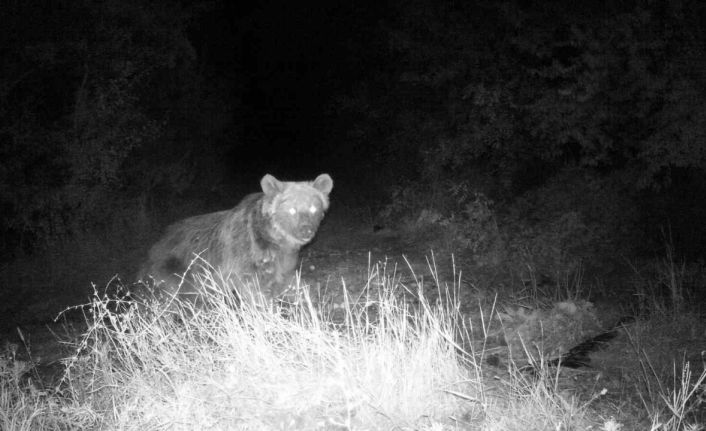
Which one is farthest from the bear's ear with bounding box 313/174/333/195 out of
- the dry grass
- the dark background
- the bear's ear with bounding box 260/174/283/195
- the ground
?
the dark background

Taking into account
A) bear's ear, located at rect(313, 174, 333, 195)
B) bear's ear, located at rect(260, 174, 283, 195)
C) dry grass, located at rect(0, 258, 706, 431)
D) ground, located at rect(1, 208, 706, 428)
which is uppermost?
bear's ear, located at rect(260, 174, 283, 195)

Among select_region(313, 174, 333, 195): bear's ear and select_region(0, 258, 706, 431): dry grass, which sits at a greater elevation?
select_region(313, 174, 333, 195): bear's ear

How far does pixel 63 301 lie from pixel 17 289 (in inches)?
44.8

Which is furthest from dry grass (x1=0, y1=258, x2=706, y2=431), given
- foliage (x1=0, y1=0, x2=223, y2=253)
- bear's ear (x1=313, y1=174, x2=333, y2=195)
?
foliage (x1=0, y1=0, x2=223, y2=253)

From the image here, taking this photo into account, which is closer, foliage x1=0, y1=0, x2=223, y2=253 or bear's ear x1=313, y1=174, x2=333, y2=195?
bear's ear x1=313, y1=174, x2=333, y2=195

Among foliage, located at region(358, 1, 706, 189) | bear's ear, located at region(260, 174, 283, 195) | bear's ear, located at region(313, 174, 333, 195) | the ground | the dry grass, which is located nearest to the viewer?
the dry grass

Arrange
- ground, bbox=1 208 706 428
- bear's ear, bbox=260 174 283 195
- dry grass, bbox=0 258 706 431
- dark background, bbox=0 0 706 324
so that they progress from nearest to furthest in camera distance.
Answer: dry grass, bbox=0 258 706 431, ground, bbox=1 208 706 428, bear's ear, bbox=260 174 283 195, dark background, bbox=0 0 706 324

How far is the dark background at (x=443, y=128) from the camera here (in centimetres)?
773

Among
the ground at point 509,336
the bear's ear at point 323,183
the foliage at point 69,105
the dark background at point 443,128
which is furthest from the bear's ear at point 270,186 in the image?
the foliage at point 69,105

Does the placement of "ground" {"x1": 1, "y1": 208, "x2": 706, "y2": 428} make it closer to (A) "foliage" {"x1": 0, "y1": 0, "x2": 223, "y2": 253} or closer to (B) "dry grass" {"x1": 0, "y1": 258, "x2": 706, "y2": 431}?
(B) "dry grass" {"x1": 0, "y1": 258, "x2": 706, "y2": 431}

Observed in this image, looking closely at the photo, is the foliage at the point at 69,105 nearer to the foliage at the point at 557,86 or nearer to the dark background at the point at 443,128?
the dark background at the point at 443,128

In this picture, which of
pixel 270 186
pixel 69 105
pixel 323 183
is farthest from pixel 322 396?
pixel 69 105

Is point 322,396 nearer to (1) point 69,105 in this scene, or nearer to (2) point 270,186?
(2) point 270,186

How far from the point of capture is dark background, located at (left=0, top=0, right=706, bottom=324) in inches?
304
